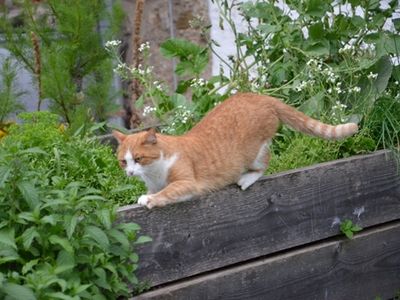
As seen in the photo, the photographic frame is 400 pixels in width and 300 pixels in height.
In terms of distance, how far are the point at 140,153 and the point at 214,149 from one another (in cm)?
36

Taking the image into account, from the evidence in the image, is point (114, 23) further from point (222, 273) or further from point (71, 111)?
point (222, 273)

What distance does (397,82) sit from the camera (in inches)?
178

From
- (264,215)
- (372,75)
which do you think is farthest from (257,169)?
(372,75)

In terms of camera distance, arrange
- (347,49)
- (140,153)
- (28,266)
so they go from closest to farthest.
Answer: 1. (28,266)
2. (140,153)
3. (347,49)

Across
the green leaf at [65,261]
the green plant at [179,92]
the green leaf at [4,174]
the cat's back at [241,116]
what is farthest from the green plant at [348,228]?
the green leaf at [4,174]

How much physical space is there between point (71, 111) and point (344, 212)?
150 cm

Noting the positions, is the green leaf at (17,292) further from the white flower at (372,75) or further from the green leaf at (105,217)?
the white flower at (372,75)

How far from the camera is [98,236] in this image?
2.95 metres

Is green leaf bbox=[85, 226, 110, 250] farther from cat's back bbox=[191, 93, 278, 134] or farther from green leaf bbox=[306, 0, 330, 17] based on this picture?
green leaf bbox=[306, 0, 330, 17]

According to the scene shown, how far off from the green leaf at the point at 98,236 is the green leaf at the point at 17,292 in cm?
27

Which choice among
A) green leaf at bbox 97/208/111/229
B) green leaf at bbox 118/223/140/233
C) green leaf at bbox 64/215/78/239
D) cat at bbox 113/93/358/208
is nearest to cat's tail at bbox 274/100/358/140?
cat at bbox 113/93/358/208

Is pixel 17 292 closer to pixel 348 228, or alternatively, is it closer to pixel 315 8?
pixel 348 228

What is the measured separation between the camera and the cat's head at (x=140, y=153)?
3461mm

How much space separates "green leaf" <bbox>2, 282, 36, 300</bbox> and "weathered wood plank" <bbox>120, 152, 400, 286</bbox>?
0.58 m
